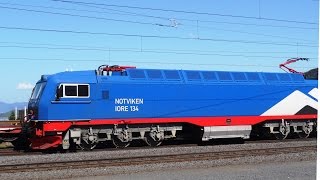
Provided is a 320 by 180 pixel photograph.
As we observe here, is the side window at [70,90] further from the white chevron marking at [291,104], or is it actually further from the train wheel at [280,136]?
the train wheel at [280,136]

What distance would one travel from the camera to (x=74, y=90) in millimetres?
18656

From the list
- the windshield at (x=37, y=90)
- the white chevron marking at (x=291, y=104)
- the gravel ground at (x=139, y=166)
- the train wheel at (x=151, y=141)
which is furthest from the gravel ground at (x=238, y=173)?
the white chevron marking at (x=291, y=104)

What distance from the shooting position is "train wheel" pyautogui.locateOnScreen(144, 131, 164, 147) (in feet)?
66.4

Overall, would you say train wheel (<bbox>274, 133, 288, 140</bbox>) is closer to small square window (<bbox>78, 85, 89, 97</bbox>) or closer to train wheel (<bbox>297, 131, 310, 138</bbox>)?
train wheel (<bbox>297, 131, 310, 138</bbox>)

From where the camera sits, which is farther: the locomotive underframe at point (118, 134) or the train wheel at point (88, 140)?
the train wheel at point (88, 140)

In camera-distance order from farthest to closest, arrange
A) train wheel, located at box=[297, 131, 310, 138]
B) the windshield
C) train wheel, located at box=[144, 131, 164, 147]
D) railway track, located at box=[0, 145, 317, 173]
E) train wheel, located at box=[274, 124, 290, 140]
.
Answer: train wheel, located at box=[297, 131, 310, 138]
train wheel, located at box=[274, 124, 290, 140]
train wheel, located at box=[144, 131, 164, 147]
the windshield
railway track, located at box=[0, 145, 317, 173]

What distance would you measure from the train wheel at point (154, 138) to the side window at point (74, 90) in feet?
11.1

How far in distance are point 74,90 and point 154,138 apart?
13.8ft

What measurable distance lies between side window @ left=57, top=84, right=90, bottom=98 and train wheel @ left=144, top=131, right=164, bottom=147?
3.39 metres

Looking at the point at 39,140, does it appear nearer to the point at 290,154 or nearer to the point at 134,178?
the point at 134,178

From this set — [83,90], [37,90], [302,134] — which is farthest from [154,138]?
[302,134]

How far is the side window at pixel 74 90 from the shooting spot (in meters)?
18.4

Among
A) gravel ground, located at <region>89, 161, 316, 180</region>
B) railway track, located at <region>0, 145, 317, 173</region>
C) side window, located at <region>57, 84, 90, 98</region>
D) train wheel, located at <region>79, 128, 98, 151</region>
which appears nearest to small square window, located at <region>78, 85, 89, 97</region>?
side window, located at <region>57, 84, 90, 98</region>

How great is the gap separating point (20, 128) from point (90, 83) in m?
3.37
